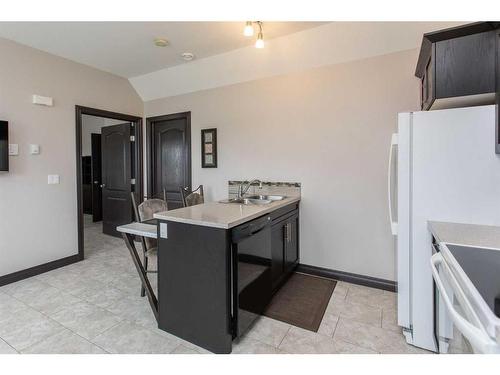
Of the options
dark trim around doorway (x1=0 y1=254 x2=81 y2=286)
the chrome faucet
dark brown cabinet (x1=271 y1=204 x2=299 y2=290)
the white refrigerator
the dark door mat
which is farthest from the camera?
the chrome faucet

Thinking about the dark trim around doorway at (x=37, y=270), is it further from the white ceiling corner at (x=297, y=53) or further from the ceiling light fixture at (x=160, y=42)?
the ceiling light fixture at (x=160, y=42)

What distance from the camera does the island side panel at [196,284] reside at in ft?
5.33

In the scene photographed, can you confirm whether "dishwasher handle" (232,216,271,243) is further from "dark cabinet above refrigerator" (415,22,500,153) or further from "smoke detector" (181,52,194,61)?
"smoke detector" (181,52,194,61)

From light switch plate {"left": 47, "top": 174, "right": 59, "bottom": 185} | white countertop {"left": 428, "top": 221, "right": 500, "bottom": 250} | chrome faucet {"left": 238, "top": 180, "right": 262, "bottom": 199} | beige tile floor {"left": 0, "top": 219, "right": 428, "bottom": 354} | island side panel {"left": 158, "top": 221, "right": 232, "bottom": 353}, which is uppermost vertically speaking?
light switch plate {"left": 47, "top": 174, "right": 59, "bottom": 185}

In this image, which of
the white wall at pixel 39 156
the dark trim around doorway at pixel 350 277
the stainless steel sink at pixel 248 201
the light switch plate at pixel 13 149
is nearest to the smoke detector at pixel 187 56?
the white wall at pixel 39 156

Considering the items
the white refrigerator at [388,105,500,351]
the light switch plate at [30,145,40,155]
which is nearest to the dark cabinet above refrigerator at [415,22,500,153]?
the white refrigerator at [388,105,500,351]

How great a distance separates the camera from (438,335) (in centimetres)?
161

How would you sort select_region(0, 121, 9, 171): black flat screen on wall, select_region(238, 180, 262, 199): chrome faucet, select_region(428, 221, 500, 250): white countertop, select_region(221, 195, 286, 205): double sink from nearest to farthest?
select_region(428, 221, 500, 250): white countertop → select_region(0, 121, 9, 171): black flat screen on wall → select_region(221, 195, 286, 205): double sink → select_region(238, 180, 262, 199): chrome faucet

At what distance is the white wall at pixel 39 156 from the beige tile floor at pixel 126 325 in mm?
480

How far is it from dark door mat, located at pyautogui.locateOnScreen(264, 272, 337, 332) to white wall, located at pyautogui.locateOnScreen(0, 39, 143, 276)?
2.85 meters

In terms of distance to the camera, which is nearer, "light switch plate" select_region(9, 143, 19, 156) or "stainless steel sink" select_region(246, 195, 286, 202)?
"light switch plate" select_region(9, 143, 19, 156)

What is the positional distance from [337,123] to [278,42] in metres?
1.12

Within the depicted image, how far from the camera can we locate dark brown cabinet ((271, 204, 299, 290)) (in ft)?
7.72

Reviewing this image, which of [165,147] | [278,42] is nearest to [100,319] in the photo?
[165,147]
